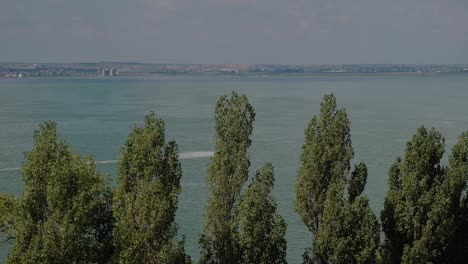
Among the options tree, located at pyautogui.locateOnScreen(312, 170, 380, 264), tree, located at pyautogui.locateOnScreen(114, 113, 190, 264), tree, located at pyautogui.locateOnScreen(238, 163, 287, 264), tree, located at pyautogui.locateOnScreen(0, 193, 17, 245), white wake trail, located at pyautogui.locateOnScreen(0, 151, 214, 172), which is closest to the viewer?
tree, located at pyautogui.locateOnScreen(114, 113, 190, 264)

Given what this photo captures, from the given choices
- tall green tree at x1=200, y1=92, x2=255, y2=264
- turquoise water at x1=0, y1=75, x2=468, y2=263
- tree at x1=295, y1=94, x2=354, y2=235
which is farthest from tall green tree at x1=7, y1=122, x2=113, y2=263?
turquoise water at x1=0, y1=75, x2=468, y2=263

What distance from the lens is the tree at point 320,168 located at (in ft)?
69.7

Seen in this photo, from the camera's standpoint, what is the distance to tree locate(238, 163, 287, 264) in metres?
19.5

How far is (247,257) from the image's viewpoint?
1966 cm

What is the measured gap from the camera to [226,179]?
2050cm

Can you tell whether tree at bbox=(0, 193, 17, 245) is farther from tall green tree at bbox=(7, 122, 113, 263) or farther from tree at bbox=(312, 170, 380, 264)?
tree at bbox=(312, 170, 380, 264)

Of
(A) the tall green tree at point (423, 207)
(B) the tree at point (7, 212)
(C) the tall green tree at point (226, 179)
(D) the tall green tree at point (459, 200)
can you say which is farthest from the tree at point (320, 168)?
(B) the tree at point (7, 212)

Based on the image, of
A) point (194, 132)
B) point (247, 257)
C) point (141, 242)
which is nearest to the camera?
point (141, 242)

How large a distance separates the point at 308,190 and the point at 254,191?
92.6 inches

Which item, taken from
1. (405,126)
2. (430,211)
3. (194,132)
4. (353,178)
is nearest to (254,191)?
(353,178)

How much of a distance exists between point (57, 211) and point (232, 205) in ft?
17.6

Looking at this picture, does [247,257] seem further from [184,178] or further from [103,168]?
[103,168]

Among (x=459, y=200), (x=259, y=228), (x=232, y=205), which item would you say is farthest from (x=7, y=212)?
(x=459, y=200)

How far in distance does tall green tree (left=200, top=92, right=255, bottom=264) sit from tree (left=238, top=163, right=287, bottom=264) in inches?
13.5
